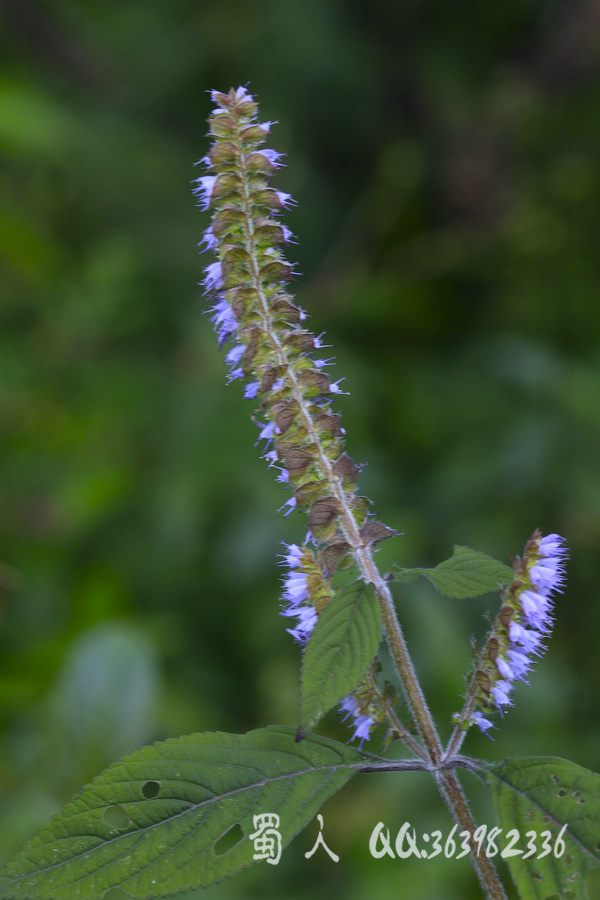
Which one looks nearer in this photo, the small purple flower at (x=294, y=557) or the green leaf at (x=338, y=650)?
the green leaf at (x=338, y=650)

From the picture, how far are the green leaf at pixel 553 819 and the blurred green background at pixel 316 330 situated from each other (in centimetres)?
121

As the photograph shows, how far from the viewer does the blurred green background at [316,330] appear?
2.47 meters

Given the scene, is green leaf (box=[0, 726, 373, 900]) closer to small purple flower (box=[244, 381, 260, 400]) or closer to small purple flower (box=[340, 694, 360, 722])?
small purple flower (box=[340, 694, 360, 722])

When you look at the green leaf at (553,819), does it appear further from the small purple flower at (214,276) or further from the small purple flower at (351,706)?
the small purple flower at (214,276)

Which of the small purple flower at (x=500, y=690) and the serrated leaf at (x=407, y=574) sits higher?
the serrated leaf at (x=407, y=574)

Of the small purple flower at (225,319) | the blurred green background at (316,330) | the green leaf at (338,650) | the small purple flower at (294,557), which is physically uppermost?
the blurred green background at (316,330)

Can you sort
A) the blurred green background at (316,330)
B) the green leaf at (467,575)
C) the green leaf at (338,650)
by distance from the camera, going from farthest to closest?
the blurred green background at (316,330), the green leaf at (467,575), the green leaf at (338,650)

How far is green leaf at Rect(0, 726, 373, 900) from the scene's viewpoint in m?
0.74

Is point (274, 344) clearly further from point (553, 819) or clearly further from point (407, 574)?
point (553, 819)

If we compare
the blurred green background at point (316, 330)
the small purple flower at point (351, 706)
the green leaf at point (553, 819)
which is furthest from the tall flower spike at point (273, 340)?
the blurred green background at point (316, 330)

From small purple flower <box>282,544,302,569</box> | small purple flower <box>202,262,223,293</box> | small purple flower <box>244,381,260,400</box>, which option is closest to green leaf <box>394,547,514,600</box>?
small purple flower <box>282,544,302,569</box>

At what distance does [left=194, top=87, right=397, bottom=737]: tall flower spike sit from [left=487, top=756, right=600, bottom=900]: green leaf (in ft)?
0.77

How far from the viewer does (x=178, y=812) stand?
0.79m

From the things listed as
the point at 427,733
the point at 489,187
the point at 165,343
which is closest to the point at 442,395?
the point at 489,187
